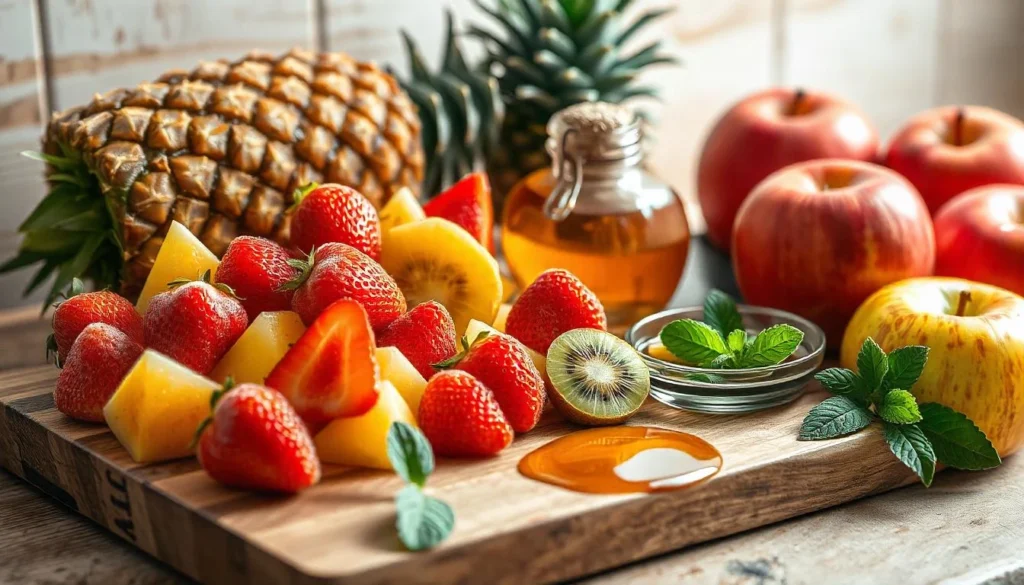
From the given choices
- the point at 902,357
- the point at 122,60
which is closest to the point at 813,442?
the point at 902,357

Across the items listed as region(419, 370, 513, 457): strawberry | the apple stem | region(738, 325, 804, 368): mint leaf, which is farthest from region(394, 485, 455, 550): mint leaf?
the apple stem

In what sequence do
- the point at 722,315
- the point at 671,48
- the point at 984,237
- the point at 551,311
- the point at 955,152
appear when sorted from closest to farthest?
1. the point at 551,311
2. the point at 722,315
3. the point at 984,237
4. the point at 955,152
5. the point at 671,48

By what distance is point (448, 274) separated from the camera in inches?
51.1

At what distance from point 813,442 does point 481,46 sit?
121 cm

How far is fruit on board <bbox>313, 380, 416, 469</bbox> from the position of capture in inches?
40.5

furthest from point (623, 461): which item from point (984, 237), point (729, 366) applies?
point (984, 237)

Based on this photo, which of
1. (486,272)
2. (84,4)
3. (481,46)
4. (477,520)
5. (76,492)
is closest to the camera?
(477,520)

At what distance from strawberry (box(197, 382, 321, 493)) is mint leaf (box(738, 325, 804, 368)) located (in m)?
0.49

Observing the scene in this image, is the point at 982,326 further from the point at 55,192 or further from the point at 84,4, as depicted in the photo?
the point at 84,4

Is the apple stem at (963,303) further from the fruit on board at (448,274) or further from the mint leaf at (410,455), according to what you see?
the mint leaf at (410,455)

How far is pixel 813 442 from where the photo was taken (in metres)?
1.11

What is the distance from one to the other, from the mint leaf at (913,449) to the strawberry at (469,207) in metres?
0.55

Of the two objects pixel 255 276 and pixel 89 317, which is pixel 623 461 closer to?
pixel 255 276

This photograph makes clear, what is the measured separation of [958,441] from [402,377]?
551 millimetres
